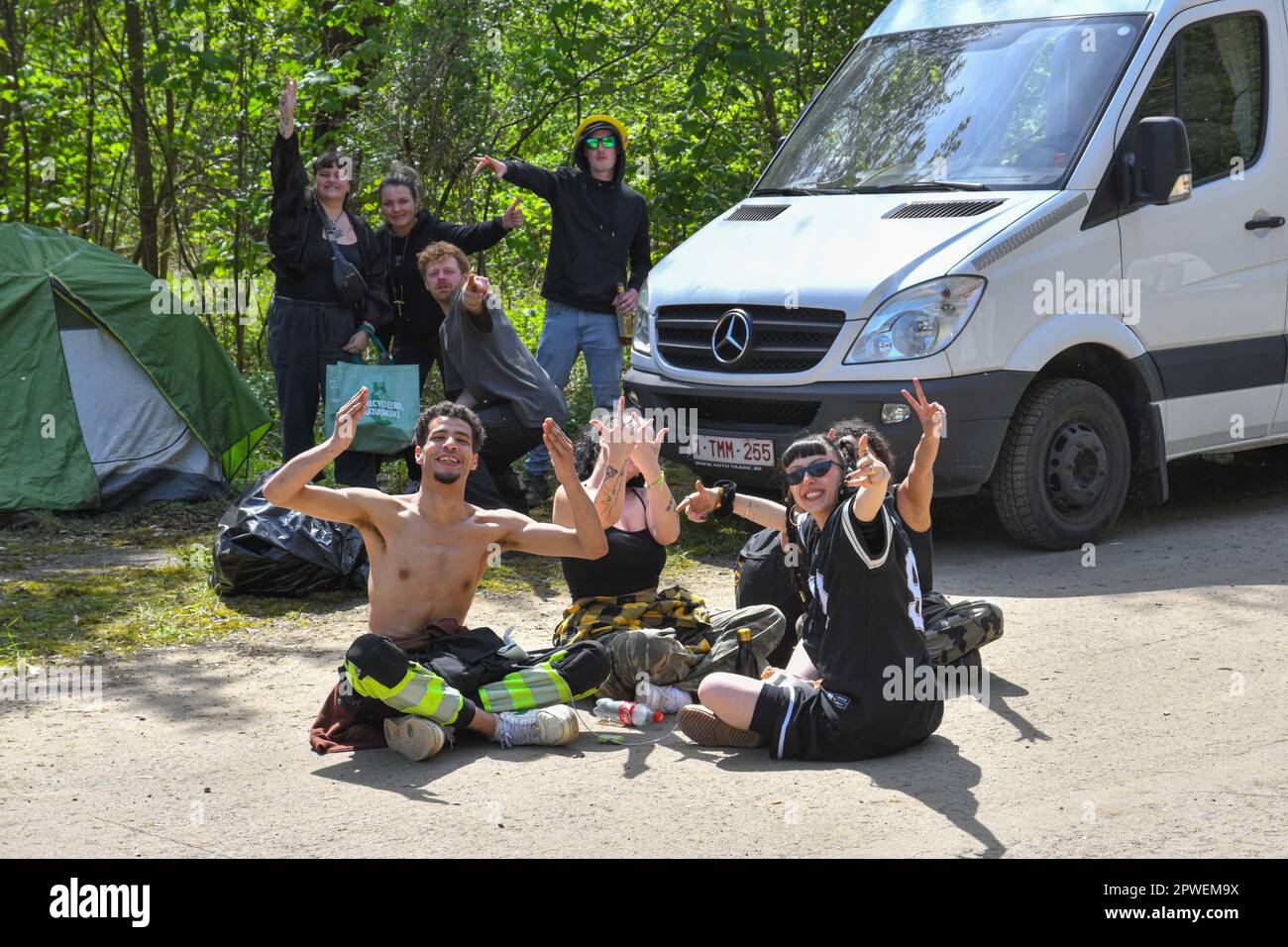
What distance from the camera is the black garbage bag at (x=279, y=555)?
7582mm

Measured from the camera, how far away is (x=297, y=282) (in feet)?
28.5

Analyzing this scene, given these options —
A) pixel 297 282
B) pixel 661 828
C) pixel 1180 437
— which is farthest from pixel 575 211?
pixel 661 828

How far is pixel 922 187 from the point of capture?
820 cm

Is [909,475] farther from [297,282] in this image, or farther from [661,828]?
[297,282]

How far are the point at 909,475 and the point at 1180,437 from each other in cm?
331

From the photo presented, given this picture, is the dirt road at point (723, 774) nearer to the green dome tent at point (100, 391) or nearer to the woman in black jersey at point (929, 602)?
the woman in black jersey at point (929, 602)

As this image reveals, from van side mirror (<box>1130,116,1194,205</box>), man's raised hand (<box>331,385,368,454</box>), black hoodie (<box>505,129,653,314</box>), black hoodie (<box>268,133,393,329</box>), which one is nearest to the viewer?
man's raised hand (<box>331,385,368,454</box>)

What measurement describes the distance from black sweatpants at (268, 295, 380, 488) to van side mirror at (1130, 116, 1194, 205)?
4310mm

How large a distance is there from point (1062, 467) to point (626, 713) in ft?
10.7

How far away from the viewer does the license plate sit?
7.83m

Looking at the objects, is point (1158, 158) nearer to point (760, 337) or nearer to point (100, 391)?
point (760, 337)

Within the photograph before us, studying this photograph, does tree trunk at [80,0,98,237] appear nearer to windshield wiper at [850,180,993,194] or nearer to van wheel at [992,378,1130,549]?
windshield wiper at [850,180,993,194]

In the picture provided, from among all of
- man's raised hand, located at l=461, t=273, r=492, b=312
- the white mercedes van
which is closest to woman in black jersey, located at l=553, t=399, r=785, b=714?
the white mercedes van

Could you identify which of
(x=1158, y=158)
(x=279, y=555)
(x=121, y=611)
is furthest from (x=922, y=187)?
(x=121, y=611)
